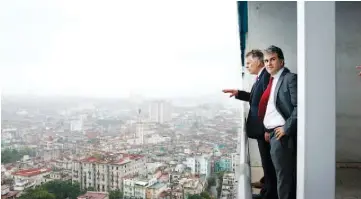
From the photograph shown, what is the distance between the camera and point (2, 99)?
211 cm

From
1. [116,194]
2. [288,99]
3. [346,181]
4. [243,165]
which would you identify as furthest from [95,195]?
[346,181]

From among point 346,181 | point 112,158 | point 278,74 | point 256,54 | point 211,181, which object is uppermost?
point 256,54

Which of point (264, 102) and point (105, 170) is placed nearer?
point (264, 102)

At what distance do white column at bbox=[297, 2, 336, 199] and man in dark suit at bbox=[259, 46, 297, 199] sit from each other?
24cm

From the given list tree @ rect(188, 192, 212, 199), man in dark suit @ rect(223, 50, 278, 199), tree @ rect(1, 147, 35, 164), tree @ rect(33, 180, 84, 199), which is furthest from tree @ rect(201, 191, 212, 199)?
tree @ rect(1, 147, 35, 164)

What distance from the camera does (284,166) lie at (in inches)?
73.1

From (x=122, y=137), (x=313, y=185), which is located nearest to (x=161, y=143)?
(x=122, y=137)

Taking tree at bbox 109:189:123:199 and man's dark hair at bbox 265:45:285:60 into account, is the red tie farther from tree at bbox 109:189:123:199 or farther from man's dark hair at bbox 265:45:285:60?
tree at bbox 109:189:123:199

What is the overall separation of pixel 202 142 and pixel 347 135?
167 centimetres

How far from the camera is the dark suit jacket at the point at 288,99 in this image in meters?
1.76

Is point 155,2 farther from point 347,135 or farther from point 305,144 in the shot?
point 347,135

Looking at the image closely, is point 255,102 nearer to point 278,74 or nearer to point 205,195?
point 278,74

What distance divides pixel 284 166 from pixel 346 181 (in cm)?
89

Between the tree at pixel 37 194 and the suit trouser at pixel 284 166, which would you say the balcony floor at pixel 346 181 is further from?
the tree at pixel 37 194
